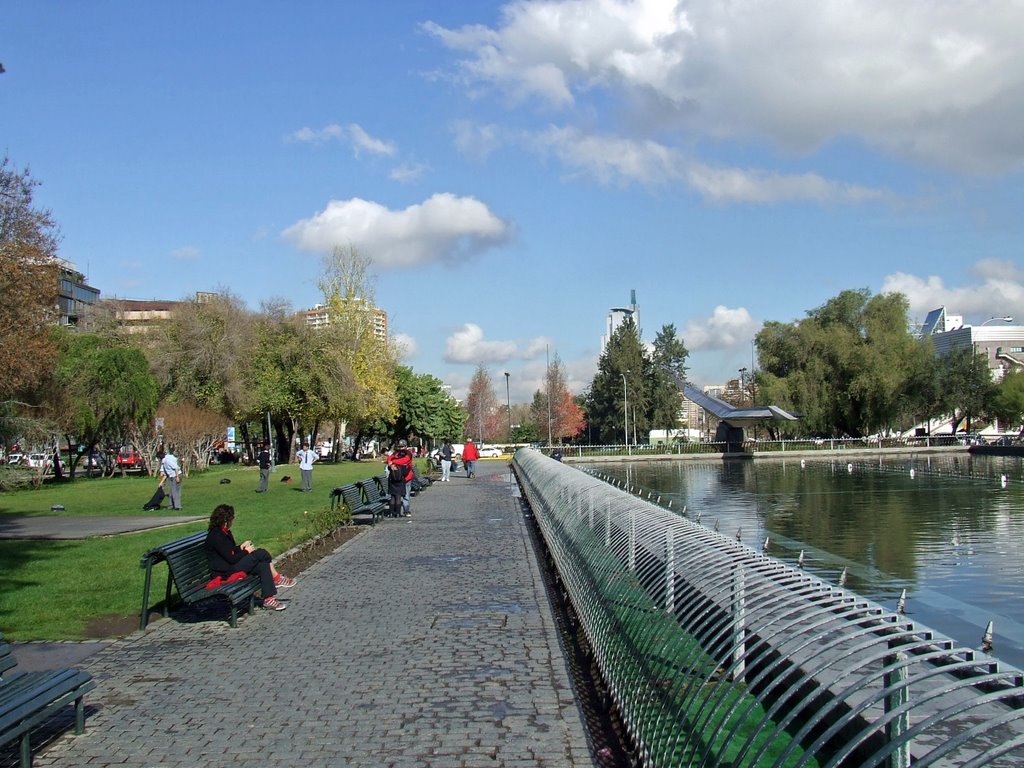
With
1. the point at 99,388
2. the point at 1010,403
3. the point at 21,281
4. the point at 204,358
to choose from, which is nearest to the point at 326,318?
the point at 204,358

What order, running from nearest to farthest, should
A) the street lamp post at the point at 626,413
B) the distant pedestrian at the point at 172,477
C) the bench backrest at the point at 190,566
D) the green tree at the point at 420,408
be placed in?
the bench backrest at the point at 190,566, the distant pedestrian at the point at 172,477, the green tree at the point at 420,408, the street lamp post at the point at 626,413

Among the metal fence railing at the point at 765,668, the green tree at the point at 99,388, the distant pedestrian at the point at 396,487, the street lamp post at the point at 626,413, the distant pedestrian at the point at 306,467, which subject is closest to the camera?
the metal fence railing at the point at 765,668

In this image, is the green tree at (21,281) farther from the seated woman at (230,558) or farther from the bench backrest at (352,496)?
the seated woman at (230,558)

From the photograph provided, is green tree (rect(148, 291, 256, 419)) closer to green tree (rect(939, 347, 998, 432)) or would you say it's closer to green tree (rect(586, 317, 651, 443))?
green tree (rect(586, 317, 651, 443))

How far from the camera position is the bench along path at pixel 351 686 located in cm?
582

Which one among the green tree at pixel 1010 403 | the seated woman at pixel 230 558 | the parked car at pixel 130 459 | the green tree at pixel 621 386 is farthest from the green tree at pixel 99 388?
the green tree at pixel 1010 403

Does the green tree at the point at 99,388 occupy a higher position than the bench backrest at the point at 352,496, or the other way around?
the green tree at the point at 99,388

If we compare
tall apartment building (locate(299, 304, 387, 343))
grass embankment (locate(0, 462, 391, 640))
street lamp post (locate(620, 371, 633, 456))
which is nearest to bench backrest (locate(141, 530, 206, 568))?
grass embankment (locate(0, 462, 391, 640))

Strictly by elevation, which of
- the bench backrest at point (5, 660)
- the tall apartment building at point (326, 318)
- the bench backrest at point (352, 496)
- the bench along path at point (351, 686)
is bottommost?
the bench along path at point (351, 686)

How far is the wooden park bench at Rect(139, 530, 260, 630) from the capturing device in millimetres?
9336

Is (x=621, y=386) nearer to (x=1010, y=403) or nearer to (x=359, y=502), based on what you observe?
(x=1010, y=403)

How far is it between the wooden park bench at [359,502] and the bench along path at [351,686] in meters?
7.12

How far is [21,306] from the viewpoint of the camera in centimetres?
3156

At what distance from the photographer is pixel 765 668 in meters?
3.76
